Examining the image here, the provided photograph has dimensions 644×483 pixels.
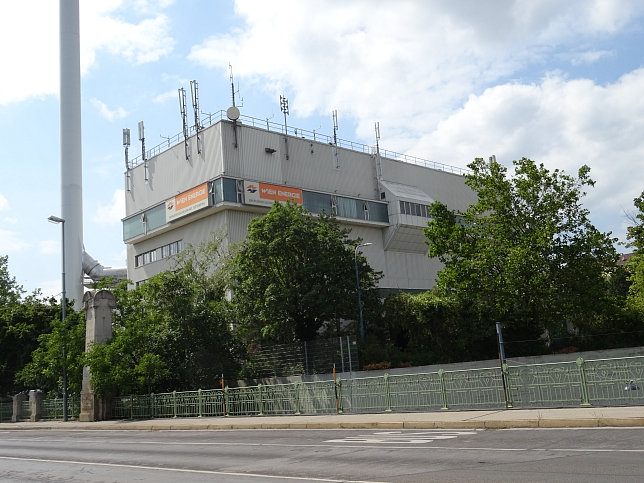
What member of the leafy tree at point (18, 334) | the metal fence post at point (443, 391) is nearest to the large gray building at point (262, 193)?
the leafy tree at point (18, 334)

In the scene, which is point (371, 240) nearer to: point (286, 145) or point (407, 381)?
point (286, 145)

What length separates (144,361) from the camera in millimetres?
32812

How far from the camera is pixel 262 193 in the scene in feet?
172

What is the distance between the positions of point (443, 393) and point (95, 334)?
20.1m

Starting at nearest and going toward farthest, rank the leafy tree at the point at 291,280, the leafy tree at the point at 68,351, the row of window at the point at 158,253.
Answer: the leafy tree at the point at 68,351 < the leafy tree at the point at 291,280 < the row of window at the point at 158,253

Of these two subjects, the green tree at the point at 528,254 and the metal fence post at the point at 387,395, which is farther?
the green tree at the point at 528,254

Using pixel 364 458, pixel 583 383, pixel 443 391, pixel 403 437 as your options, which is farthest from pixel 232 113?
pixel 364 458

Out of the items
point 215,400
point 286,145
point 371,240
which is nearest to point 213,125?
point 286,145

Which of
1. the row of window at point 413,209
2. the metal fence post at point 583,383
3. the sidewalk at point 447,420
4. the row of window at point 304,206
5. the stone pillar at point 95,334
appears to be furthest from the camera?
the row of window at point 413,209

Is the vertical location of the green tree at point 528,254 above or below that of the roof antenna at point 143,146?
below

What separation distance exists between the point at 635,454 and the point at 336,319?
2919 centimetres

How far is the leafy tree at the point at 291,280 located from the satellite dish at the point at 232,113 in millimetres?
15921

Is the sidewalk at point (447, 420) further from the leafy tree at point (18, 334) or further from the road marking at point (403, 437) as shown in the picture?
the leafy tree at point (18, 334)

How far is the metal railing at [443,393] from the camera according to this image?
18.0 meters
